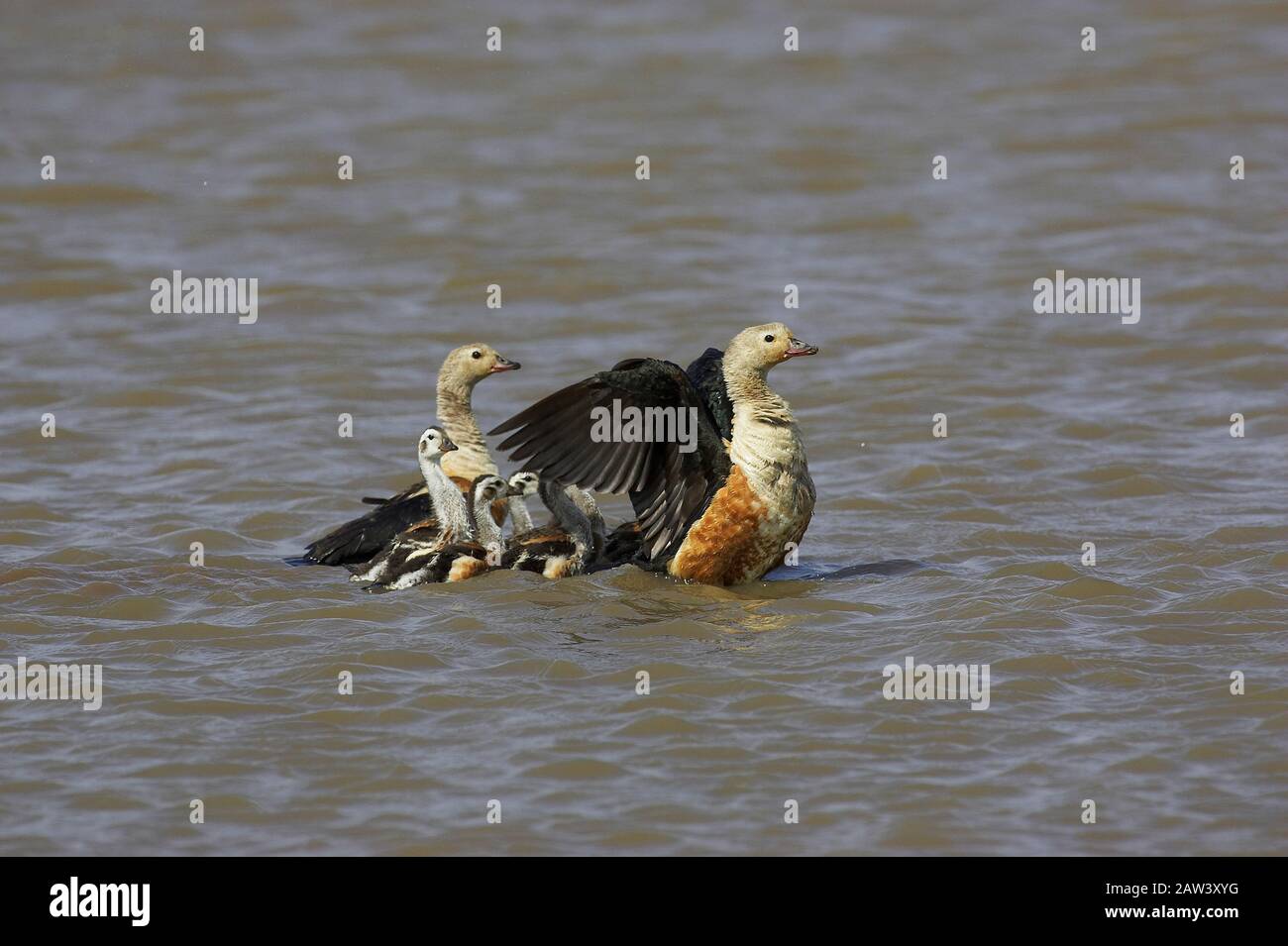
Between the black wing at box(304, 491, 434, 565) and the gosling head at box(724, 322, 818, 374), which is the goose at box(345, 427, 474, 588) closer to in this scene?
the black wing at box(304, 491, 434, 565)

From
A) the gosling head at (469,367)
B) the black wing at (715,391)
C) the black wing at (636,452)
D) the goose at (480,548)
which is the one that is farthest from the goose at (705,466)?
the gosling head at (469,367)

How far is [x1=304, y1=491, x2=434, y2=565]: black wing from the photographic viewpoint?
9.39 meters

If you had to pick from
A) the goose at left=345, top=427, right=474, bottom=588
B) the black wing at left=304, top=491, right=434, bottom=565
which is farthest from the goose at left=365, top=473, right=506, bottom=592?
the black wing at left=304, top=491, right=434, bottom=565

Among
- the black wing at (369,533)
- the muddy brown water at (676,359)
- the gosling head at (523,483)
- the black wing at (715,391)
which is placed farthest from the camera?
the black wing at (715,391)

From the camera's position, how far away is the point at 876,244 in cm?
1455

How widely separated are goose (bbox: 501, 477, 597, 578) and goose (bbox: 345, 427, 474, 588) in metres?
0.29

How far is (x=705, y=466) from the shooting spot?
9016 mm

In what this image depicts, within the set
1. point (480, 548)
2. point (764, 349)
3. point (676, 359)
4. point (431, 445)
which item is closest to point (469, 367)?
point (431, 445)

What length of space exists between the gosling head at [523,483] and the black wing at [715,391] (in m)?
1.00

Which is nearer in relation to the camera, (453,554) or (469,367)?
(453,554)

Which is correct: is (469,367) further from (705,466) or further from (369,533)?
(705,466)

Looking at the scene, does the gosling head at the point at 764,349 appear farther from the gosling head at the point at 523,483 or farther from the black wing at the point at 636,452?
the gosling head at the point at 523,483

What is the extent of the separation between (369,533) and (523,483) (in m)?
0.90

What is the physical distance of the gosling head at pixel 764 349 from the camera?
29.4ft
